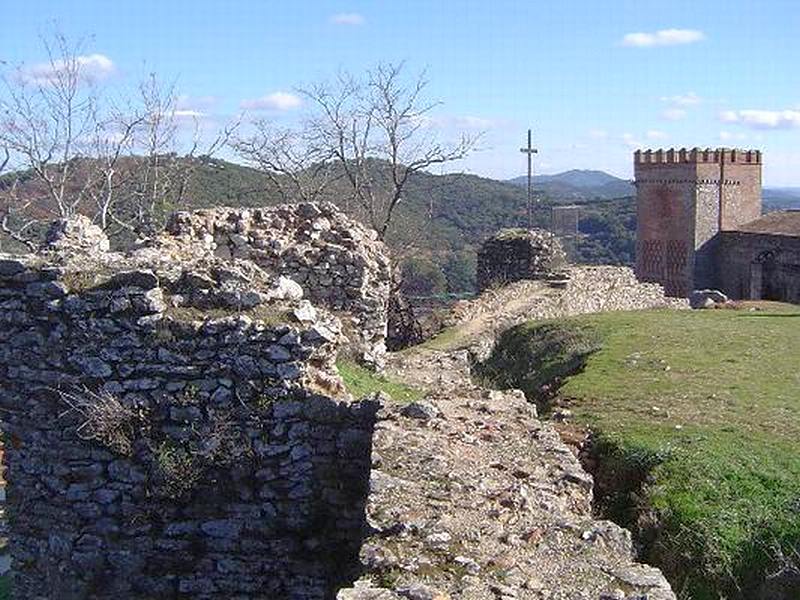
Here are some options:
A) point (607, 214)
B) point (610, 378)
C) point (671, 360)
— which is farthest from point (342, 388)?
point (607, 214)

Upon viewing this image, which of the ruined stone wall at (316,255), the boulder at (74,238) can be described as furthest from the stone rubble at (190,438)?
the ruined stone wall at (316,255)

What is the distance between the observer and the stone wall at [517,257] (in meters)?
23.5

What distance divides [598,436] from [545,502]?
3.27 meters

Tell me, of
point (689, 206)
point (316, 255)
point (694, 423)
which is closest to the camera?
point (694, 423)

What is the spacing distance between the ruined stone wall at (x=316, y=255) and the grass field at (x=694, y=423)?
2.43 meters

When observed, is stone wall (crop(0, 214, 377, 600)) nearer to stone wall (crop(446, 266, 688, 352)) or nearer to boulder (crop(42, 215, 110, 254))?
boulder (crop(42, 215, 110, 254))

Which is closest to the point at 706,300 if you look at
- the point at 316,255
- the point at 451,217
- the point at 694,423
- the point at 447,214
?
the point at 694,423

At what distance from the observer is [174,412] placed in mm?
6621

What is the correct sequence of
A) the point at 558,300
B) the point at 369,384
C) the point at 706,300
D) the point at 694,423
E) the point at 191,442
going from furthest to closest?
the point at 706,300 < the point at 558,300 < the point at 694,423 < the point at 369,384 < the point at 191,442

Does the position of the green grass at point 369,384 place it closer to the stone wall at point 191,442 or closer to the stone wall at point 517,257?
the stone wall at point 191,442

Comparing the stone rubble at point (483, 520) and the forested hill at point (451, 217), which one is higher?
the forested hill at point (451, 217)

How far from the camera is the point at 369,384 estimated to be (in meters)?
8.63

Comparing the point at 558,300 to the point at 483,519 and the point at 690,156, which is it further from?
the point at 690,156

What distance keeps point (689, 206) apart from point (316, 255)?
118 ft
